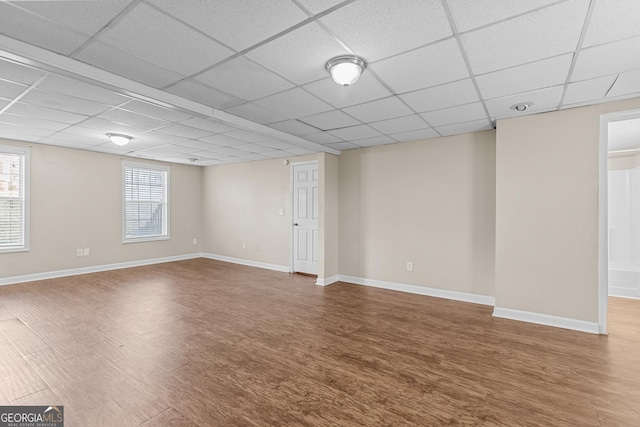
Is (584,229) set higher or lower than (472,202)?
lower

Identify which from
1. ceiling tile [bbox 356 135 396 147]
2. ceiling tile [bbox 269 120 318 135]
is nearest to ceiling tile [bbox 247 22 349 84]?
ceiling tile [bbox 269 120 318 135]

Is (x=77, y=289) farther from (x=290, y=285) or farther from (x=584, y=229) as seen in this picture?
(x=584, y=229)

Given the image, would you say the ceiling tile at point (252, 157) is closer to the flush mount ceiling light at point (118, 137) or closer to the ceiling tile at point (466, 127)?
the flush mount ceiling light at point (118, 137)

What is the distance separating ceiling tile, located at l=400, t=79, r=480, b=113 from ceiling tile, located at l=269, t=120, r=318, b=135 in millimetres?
1420

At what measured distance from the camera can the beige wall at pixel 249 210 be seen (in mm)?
6297

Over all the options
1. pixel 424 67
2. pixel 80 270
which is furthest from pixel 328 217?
pixel 80 270

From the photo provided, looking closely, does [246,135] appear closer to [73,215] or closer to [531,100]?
[531,100]

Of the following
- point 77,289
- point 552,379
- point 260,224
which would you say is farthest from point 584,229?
point 77,289

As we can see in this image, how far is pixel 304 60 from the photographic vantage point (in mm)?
2215

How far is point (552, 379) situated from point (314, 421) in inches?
76.1

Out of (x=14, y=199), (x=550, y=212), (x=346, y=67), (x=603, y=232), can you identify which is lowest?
(x=603, y=232)

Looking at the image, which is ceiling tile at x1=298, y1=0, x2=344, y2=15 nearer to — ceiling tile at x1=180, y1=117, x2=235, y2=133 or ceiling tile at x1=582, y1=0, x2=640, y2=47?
ceiling tile at x1=582, y1=0, x2=640, y2=47

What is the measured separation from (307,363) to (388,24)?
263cm

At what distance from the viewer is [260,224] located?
6.68m
